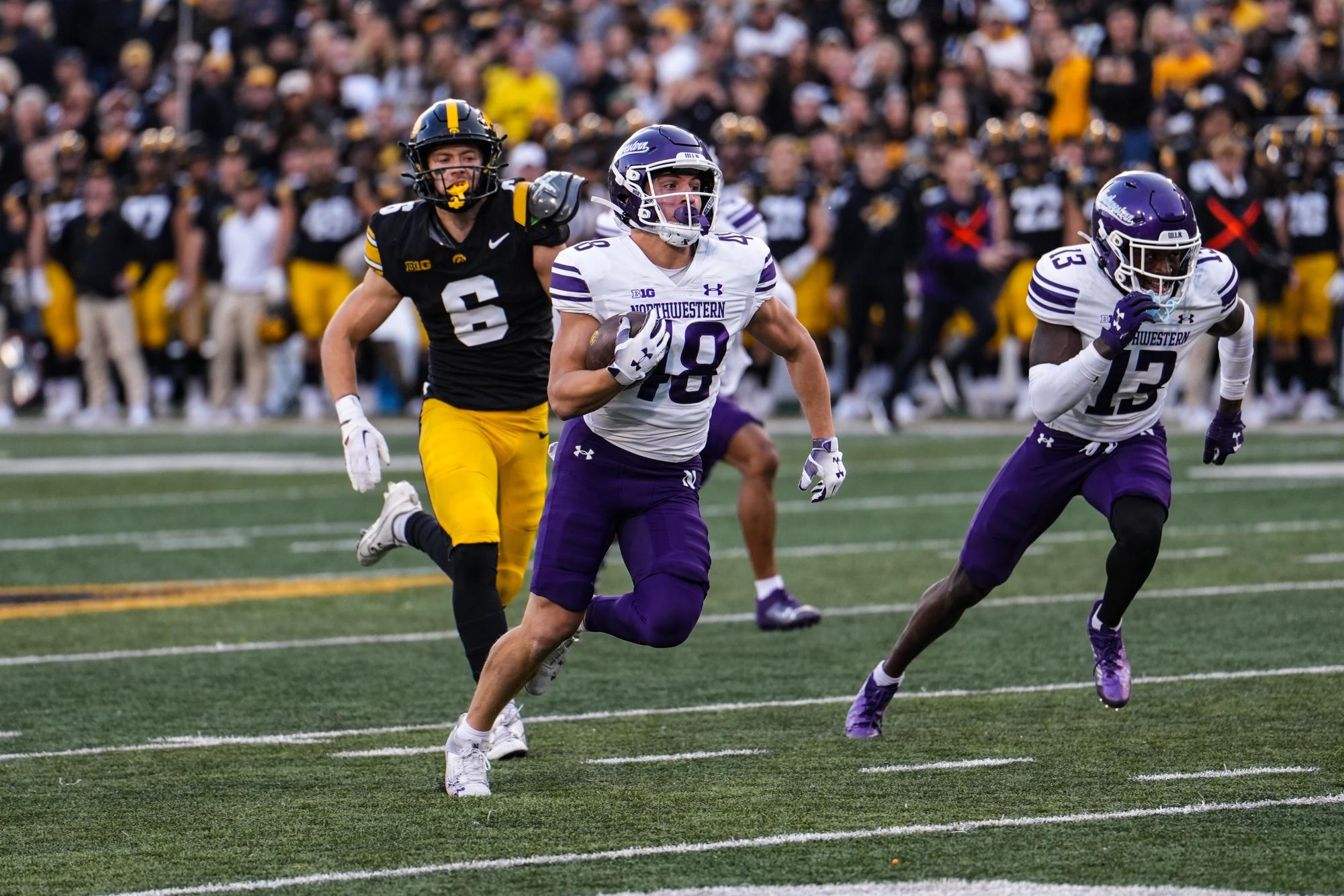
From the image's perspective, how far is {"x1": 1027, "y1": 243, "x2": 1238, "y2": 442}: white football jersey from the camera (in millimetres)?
5590

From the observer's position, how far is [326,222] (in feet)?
53.2

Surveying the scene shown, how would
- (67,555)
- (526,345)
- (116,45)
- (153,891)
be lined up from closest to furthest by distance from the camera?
(153,891), (526,345), (67,555), (116,45)

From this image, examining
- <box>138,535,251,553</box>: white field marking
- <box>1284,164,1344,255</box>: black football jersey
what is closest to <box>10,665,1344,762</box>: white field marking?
<box>138,535,251,553</box>: white field marking

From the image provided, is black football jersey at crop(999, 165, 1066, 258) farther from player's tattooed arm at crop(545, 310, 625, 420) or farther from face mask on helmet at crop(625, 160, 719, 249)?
player's tattooed arm at crop(545, 310, 625, 420)

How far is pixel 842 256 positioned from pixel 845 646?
27.4 ft

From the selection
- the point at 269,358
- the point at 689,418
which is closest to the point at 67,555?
the point at 689,418

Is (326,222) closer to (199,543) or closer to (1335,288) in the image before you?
(199,543)

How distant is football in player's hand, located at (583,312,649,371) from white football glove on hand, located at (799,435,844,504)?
1.98 ft

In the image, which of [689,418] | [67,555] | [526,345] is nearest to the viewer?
[689,418]

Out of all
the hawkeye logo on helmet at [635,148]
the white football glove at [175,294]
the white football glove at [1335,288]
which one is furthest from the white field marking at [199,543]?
the white football glove at [1335,288]

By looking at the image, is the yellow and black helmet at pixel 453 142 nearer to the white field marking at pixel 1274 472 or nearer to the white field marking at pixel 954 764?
the white field marking at pixel 954 764

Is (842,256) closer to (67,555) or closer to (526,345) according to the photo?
(67,555)

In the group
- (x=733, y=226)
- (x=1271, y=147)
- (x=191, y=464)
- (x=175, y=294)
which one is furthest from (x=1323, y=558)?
(x=175, y=294)

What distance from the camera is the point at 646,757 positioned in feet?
18.0
